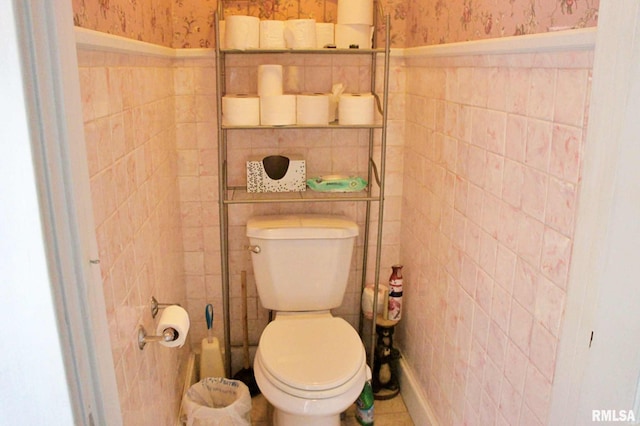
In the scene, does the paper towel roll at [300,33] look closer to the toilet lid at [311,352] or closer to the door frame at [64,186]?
the toilet lid at [311,352]

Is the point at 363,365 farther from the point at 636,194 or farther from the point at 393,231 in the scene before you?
the point at 636,194

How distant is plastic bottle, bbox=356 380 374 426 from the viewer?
2156 millimetres

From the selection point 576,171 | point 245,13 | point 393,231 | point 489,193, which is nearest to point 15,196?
point 576,171

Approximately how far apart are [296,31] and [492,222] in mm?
1055

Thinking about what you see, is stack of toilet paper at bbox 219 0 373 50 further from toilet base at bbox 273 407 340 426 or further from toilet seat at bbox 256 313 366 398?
toilet base at bbox 273 407 340 426

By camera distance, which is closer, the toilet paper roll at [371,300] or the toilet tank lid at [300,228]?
the toilet tank lid at [300,228]

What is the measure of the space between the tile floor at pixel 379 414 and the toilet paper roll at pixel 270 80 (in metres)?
1.34

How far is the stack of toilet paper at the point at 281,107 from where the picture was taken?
2002 millimetres

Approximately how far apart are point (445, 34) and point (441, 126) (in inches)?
12.4

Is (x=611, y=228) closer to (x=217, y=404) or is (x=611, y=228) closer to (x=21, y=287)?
(x=21, y=287)

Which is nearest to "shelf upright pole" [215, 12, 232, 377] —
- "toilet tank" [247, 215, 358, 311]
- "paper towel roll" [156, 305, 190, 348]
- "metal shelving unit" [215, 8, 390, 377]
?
"metal shelving unit" [215, 8, 390, 377]

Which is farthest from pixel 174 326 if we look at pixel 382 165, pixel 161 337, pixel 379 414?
pixel 379 414

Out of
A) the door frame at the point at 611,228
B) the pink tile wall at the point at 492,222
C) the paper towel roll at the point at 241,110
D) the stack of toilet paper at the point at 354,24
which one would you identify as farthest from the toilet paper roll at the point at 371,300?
the door frame at the point at 611,228

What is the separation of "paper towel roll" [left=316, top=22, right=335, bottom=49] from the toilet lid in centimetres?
111
